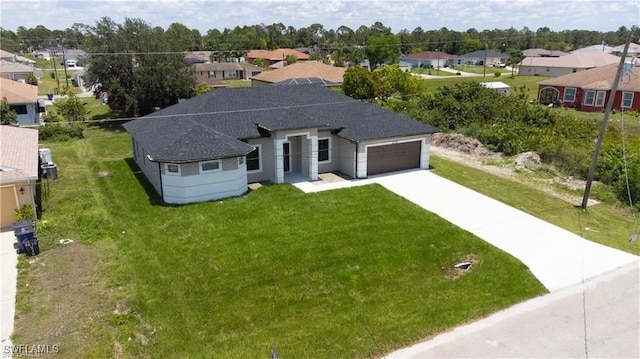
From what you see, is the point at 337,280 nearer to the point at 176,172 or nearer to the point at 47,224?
the point at 176,172

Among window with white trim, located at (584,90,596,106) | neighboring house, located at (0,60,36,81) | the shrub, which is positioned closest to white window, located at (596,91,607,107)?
window with white trim, located at (584,90,596,106)

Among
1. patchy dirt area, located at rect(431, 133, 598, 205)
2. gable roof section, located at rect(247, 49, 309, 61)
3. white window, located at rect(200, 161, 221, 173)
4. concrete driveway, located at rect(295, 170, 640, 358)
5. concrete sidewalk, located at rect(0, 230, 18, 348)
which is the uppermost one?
gable roof section, located at rect(247, 49, 309, 61)

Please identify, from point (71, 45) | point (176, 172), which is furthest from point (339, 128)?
point (71, 45)

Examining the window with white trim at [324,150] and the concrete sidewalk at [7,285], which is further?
the window with white trim at [324,150]

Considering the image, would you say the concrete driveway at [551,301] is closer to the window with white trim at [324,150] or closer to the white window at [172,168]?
the window with white trim at [324,150]

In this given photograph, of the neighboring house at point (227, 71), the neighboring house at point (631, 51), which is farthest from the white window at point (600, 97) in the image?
the neighboring house at point (227, 71)

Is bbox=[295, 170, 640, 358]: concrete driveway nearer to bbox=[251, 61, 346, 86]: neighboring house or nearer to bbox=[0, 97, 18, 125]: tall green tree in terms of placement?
bbox=[0, 97, 18, 125]: tall green tree

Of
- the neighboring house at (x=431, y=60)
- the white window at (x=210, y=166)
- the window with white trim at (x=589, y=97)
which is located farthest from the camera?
the neighboring house at (x=431, y=60)
